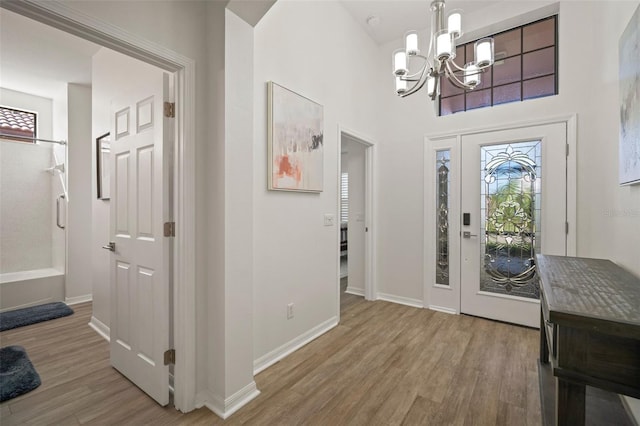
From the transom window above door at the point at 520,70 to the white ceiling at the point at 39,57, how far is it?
4139 mm

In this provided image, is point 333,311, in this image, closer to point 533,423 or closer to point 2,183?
point 533,423

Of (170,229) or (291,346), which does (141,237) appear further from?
(291,346)

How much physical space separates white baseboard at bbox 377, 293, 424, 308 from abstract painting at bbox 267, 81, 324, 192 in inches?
77.0

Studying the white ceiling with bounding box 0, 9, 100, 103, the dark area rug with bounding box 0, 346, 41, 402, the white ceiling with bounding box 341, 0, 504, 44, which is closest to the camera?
the dark area rug with bounding box 0, 346, 41, 402

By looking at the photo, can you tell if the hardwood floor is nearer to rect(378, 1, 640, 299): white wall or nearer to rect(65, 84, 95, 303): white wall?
rect(65, 84, 95, 303): white wall

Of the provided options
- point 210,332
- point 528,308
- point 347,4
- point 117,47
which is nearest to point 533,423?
point 528,308

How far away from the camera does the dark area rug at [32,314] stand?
9.78 ft

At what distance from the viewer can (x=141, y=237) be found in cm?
191

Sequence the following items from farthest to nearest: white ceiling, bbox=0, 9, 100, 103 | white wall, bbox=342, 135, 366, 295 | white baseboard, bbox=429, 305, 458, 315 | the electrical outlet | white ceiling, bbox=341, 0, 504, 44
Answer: white wall, bbox=342, 135, 366, 295 → white baseboard, bbox=429, 305, 458, 315 → white ceiling, bbox=341, 0, 504, 44 → white ceiling, bbox=0, 9, 100, 103 → the electrical outlet

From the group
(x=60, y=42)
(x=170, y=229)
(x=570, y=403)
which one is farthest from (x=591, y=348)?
(x=60, y=42)

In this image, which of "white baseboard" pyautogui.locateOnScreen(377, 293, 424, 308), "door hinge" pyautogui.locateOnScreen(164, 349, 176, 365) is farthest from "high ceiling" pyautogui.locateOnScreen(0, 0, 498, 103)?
"white baseboard" pyautogui.locateOnScreen(377, 293, 424, 308)

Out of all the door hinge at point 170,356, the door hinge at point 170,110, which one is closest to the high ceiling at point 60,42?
the door hinge at point 170,110

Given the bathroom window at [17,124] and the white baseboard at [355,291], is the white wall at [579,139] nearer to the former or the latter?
the white baseboard at [355,291]

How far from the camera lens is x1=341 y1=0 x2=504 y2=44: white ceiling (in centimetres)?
309
